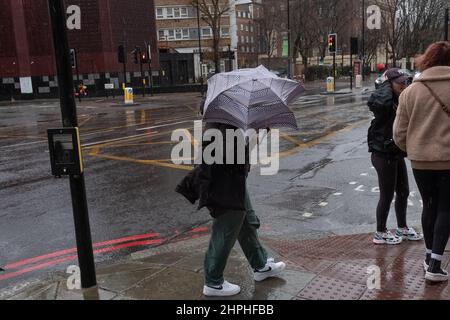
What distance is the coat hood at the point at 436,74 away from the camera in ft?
12.2

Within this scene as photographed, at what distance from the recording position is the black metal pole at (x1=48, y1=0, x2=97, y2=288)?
365 cm

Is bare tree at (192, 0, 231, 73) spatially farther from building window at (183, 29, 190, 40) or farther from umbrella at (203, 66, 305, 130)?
umbrella at (203, 66, 305, 130)

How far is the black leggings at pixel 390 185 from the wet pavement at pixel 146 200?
2.91ft

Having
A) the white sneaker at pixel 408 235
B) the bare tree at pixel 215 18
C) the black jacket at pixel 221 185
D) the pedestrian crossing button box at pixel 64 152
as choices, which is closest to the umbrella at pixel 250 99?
the black jacket at pixel 221 185

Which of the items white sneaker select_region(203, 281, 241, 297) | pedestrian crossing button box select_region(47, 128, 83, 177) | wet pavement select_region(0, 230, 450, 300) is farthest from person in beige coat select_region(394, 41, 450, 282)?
pedestrian crossing button box select_region(47, 128, 83, 177)

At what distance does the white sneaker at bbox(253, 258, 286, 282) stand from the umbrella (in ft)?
3.95

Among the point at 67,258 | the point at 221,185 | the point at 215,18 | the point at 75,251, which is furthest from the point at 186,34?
the point at 221,185

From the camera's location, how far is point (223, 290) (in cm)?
380

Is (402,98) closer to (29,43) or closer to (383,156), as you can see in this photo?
(383,156)

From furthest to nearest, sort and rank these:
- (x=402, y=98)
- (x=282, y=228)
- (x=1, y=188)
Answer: (x=1, y=188), (x=282, y=228), (x=402, y=98)

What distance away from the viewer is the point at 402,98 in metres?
3.93

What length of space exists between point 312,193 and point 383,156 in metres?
3.02

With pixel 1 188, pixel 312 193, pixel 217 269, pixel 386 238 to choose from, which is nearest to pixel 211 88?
pixel 217 269

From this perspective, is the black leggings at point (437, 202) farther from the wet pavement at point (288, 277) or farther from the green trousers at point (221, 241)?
the green trousers at point (221, 241)
